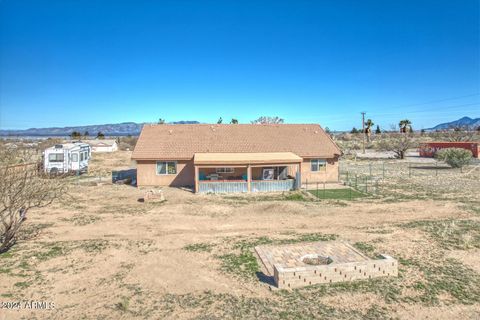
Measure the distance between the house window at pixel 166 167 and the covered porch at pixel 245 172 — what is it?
6.88 feet

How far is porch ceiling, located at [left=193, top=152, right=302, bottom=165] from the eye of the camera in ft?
76.7

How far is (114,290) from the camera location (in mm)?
9180

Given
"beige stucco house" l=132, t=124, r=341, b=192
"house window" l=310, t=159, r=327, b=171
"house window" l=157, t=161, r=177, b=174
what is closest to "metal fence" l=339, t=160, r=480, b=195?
"house window" l=310, t=159, r=327, b=171

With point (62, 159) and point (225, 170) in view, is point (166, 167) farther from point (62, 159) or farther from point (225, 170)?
point (62, 159)

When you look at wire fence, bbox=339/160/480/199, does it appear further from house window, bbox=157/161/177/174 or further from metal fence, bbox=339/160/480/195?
house window, bbox=157/161/177/174

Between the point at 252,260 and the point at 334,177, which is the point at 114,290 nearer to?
the point at 252,260

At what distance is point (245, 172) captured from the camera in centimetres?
2617

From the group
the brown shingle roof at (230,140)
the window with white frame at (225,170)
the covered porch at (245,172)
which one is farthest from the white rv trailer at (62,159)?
the window with white frame at (225,170)

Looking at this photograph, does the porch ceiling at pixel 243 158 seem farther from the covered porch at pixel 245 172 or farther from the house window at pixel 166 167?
the house window at pixel 166 167

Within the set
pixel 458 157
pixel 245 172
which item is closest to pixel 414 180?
pixel 458 157

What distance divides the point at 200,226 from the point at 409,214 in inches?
430

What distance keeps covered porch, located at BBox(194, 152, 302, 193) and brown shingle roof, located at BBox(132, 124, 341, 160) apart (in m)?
1.46

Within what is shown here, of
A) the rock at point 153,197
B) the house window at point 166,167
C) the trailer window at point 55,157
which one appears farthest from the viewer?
the trailer window at point 55,157

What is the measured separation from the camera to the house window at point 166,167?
84.5 feet
